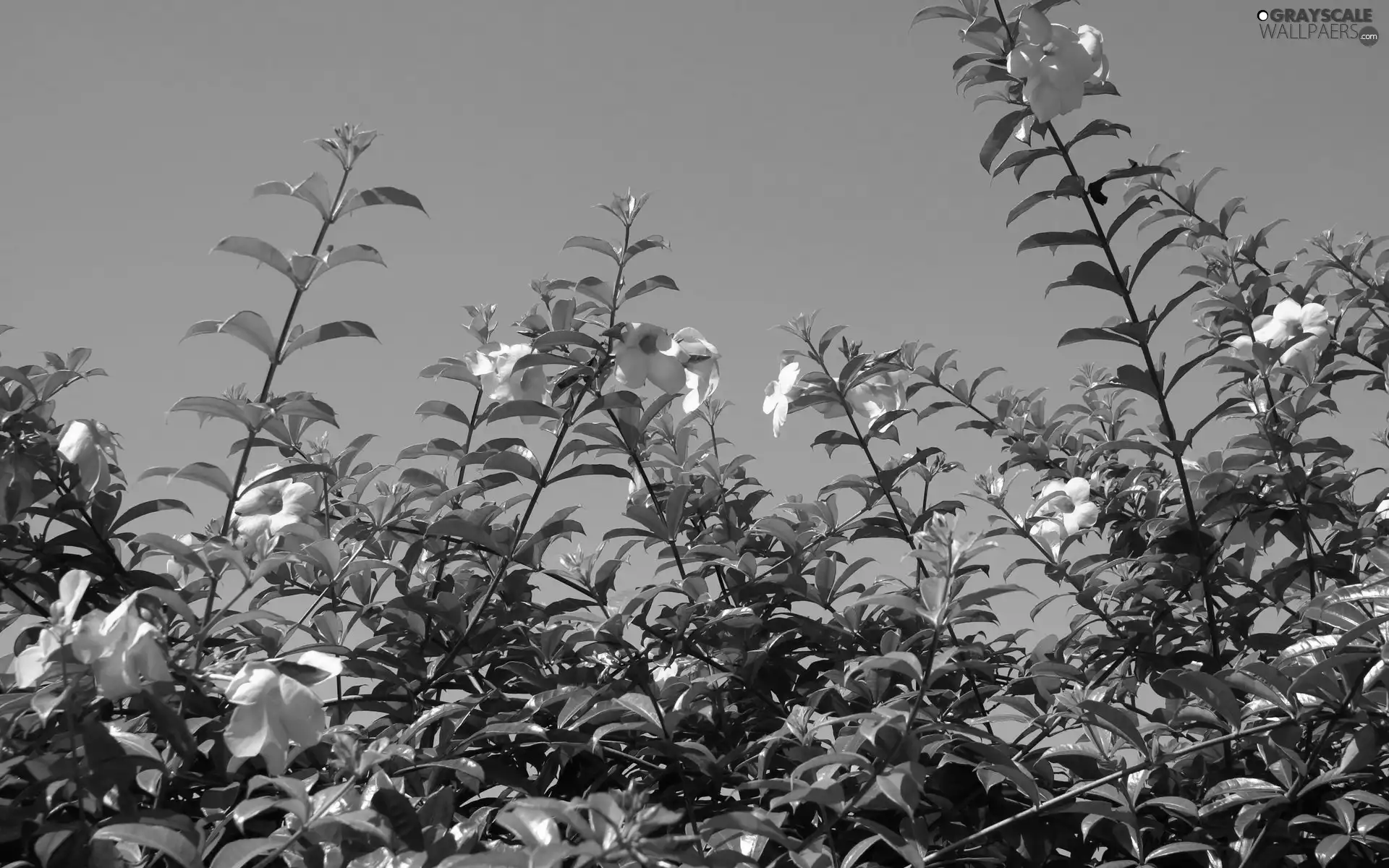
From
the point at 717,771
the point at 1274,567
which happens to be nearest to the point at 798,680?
the point at 717,771

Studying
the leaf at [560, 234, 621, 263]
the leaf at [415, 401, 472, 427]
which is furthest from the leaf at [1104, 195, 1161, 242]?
the leaf at [415, 401, 472, 427]

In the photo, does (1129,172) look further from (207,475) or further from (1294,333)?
(207,475)

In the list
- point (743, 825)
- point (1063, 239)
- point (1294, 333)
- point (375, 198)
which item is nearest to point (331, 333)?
point (375, 198)

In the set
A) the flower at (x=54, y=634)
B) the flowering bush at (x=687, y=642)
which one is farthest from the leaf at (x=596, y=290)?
the flower at (x=54, y=634)

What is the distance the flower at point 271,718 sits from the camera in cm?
143

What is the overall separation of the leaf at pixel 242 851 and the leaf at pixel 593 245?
1.27 m

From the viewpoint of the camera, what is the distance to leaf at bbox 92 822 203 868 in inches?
53.4

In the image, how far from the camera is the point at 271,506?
2088mm

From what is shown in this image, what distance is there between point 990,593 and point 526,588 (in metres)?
1.02

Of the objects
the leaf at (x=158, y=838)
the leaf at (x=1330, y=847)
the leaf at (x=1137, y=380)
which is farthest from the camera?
the leaf at (x=1137, y=380)

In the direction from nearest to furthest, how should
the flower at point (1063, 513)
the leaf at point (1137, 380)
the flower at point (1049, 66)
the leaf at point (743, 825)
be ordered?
the leaf at point (743, 825) → the flower at point (1049, 66) → the leaf at point (1137, 380) → the flower at point (1063, 513)

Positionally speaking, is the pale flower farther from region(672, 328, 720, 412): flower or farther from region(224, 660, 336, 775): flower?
region(224, 660, 336, 775): flower

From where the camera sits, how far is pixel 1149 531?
2.52m

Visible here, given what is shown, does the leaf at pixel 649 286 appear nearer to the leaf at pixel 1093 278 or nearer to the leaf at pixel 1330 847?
the leaf at pixel 1093 278
